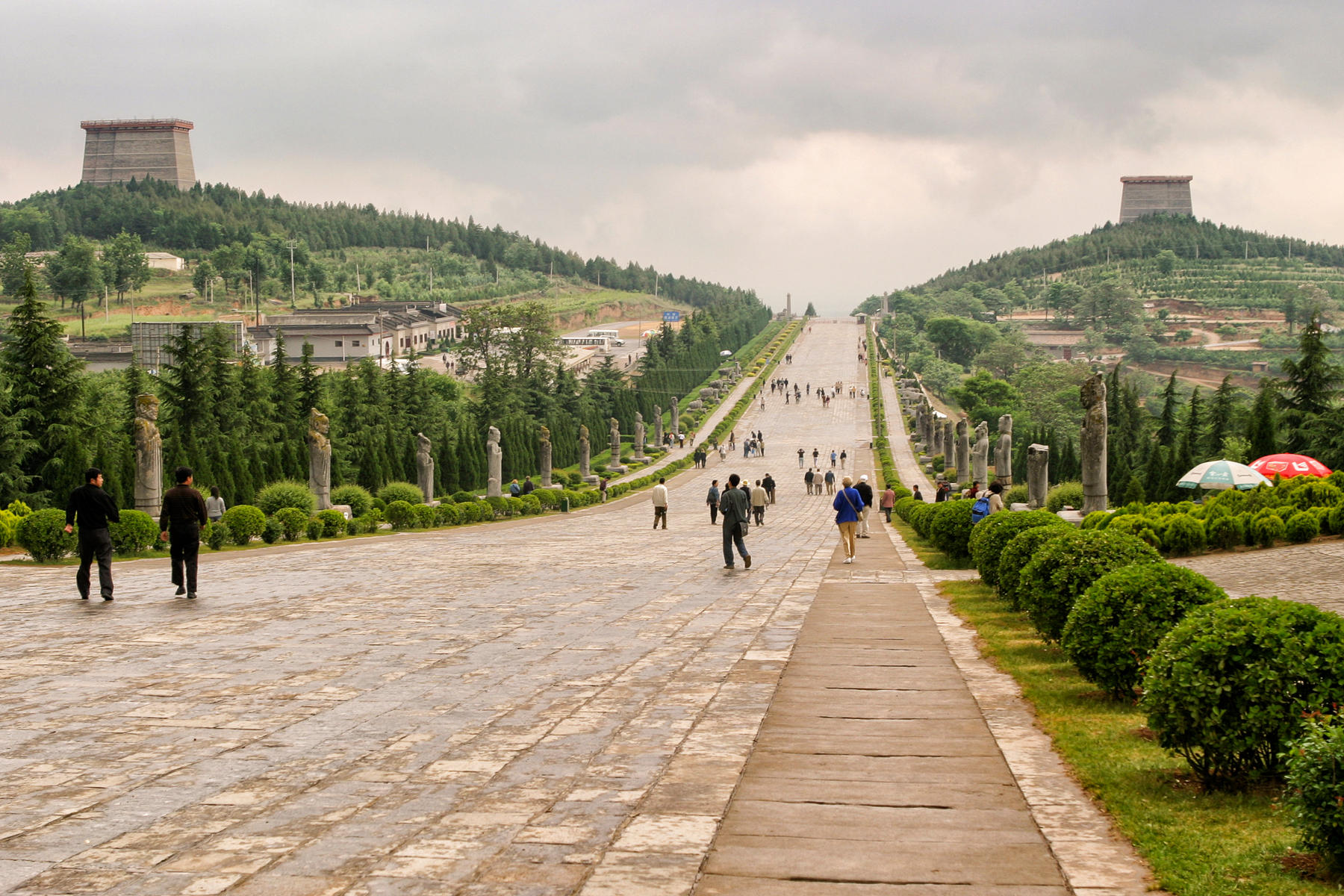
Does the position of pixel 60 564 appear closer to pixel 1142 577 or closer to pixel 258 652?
pixel 258 652

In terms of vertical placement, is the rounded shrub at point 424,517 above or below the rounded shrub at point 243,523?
below

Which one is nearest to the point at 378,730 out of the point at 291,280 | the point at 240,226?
the point at 291,280

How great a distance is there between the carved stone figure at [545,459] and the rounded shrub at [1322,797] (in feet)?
Answer: 133

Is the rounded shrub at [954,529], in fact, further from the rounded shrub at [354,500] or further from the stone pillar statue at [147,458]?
the rounded shrub at [354,500]

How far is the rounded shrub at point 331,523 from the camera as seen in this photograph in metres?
24.9

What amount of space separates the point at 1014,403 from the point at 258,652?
85303mm

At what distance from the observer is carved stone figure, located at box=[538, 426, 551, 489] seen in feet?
148

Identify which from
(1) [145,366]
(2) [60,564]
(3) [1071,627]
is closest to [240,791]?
(3) [1071,627]

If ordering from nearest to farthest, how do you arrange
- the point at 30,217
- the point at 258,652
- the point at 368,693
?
the point at 368,693, the point at 258,652, the point at 30,217

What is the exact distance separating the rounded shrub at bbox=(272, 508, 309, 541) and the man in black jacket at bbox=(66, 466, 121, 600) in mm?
10089

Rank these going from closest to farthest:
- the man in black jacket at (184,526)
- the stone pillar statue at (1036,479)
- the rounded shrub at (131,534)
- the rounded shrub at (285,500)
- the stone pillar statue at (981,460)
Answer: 1. the man in black jacket at (184,526)
2. the rounded shrub at (131,534)
3. the rounded shrub at (285,500)
4. the stone pillar statue at (1036,479)
5. the stone pillar statue at (981,460)

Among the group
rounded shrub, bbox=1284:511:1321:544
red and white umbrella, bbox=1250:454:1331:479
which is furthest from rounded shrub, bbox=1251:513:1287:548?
red and white umbrella, bbox=1250:454:1331:479

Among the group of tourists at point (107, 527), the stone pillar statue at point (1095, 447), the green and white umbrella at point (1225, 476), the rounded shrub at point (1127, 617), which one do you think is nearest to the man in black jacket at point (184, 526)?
the group of tourists at point (107, 527)

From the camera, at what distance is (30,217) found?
142 m
